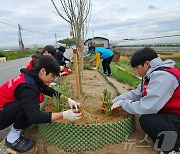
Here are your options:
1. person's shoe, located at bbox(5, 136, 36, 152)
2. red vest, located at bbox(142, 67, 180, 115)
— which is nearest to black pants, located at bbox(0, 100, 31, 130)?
person's shoe, located at bbox(5, 136, 36, 152)

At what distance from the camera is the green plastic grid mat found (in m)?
2.61

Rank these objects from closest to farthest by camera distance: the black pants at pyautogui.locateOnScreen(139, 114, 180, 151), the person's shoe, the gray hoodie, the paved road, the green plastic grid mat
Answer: the gray hoodie → the black pants at pyautogui.locateOnScreen(139, 114, 180, 151) → the green plastic grid mat → the person's shoe → the paved road

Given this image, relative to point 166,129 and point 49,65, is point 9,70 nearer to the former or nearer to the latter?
point 49,65

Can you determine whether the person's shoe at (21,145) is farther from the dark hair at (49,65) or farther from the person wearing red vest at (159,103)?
the person wearing red vest at (159,103)

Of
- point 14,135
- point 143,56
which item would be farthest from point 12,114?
point 143,56

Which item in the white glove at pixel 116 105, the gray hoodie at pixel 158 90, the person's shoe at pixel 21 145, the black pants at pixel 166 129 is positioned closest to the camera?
the gray hoodie at pixel 158 90

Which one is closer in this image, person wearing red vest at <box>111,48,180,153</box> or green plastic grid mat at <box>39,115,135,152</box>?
person wearing red vest at <box>111,48,180,153</box>

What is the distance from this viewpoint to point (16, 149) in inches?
110

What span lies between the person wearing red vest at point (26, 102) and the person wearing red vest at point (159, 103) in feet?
2.48

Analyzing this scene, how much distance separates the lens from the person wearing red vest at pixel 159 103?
7.87 ft

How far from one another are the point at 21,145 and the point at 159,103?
1.68 m

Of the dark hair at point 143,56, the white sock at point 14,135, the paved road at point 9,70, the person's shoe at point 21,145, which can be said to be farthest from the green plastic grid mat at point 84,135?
the paved road at point 9,70

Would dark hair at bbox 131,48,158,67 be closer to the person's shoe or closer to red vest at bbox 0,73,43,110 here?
red vest at bbox 0,73,43,110

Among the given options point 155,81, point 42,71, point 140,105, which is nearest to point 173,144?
point 140,105
